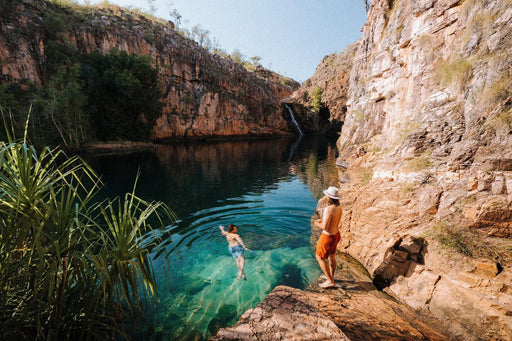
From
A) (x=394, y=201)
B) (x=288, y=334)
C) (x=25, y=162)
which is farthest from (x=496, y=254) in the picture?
(x=25, y=162)

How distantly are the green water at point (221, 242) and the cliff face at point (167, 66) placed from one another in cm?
2289

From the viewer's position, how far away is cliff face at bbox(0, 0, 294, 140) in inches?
923

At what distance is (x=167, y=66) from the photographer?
3875 centimetres

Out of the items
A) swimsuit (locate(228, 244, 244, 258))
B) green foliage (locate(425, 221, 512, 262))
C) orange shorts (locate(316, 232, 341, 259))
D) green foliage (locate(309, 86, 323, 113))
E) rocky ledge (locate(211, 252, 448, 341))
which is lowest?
swimsuit (locate(228, 244, 244, 258))

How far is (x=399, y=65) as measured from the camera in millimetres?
13602

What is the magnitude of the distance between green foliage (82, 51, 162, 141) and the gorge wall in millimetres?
30631

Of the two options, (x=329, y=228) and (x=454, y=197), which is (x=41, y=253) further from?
(x=454, y=197)

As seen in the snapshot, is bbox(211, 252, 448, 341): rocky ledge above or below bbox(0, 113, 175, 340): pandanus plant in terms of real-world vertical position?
below

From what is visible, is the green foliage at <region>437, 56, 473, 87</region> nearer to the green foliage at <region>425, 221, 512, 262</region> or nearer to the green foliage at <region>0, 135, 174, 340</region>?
the green foliage at <region>425, 221, 512, 262</region>

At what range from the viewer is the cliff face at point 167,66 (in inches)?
923

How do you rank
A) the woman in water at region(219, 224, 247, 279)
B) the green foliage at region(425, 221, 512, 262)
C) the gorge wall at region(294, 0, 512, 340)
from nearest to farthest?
the gorge wall at region(294, 0, 512, 340), the green foliage at region(425, 221, 512, 262), the woman in water at region(219, 224, 247, 279)

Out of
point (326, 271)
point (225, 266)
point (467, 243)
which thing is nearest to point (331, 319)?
point (326, 271)

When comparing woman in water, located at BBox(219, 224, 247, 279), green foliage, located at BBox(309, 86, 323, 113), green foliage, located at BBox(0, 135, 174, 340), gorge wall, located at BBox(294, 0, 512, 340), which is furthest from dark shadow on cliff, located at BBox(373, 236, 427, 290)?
green foliage, located at BBox(309, 86, 323, 113)

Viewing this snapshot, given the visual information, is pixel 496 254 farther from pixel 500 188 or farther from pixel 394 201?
pixel 394 201
